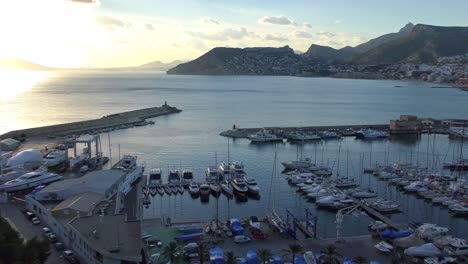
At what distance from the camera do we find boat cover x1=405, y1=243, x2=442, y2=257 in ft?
43.7

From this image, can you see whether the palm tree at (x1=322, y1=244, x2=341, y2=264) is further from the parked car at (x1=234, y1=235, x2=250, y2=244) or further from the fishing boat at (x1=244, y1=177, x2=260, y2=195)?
the fishing boat at (x1=244, y1=177, x2=260, y2=195)

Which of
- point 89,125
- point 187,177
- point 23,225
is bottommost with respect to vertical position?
point 187,177

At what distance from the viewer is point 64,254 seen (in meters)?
12.1

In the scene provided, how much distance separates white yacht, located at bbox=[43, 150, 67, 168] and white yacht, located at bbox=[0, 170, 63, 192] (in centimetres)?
448

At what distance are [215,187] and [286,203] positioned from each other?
3428 mm

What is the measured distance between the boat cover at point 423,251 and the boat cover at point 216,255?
215 inches

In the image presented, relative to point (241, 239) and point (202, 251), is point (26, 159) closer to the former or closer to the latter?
point (241, 239)

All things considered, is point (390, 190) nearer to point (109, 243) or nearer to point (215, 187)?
point (215, 187)

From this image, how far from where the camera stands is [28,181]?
1877 cm

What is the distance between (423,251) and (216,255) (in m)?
6.03

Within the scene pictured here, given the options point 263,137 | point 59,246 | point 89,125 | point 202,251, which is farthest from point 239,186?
point 89,125

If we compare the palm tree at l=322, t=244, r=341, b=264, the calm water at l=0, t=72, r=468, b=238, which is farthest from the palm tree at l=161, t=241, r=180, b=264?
the calm water at l=0, t=72, r=468, b=238

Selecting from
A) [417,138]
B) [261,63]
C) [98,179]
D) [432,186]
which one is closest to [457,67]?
[261,63]

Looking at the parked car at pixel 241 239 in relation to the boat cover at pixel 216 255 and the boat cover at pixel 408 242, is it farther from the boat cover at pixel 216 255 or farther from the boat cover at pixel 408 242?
the boat cover at pixel 408 242
